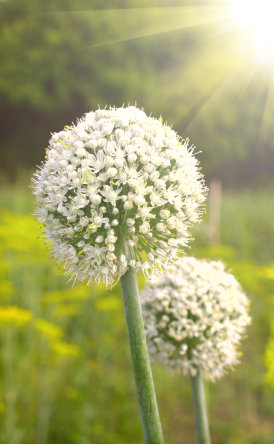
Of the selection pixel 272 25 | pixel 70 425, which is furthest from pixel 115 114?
pixel 272 25

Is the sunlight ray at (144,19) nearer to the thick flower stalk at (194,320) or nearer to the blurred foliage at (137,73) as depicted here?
the blurred foliage at (137,73)

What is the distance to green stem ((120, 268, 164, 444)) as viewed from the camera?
1614 mm

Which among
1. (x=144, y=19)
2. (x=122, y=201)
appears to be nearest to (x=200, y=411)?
(x=122, y=201)

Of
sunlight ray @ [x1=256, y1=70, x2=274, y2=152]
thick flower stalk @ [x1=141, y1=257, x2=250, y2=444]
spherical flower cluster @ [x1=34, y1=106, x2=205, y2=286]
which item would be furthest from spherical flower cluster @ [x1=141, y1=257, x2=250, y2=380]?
sunlight ray @ [x1=256, y1=70, x2=274, y2=152]

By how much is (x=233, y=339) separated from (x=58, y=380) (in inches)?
175

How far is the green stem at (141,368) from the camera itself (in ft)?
5.30

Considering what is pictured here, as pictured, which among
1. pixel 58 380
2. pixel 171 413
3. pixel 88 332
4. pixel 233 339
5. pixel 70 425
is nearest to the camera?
pixel 233 339

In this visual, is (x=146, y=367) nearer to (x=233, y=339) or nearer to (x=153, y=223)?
(x=153, y=223)

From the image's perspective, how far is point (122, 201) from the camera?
5.82 feet

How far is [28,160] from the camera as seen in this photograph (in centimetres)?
3155

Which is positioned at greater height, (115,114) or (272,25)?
(272,25)

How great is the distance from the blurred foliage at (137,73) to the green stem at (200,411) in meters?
27.6

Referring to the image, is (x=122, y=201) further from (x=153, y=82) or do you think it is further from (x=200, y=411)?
(x=153, y=82)

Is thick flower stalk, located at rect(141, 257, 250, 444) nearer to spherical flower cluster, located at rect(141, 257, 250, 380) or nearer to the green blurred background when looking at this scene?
spherical flower cluster, located at rect(141, 257, 250, 380)
